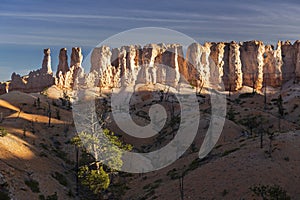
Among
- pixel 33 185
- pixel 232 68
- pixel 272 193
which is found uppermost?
pixel 232 68

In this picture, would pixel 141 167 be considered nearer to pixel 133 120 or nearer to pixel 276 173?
pixel 276 173

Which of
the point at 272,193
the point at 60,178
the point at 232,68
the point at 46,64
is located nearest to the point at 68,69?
the point at 46,64

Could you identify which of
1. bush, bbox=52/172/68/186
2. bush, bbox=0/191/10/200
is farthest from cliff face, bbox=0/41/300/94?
bush, bbox=0/191/10/200

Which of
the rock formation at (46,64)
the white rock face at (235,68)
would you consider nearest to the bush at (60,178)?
the white rock face at (235,68)

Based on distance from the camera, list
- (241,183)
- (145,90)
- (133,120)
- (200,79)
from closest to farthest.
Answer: (241,183), (133,120), (145,90), (200,79)

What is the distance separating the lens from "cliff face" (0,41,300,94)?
155 meters

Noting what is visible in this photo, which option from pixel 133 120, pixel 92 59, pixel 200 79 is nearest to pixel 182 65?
pixel 200 79

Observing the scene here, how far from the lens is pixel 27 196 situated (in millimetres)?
33594

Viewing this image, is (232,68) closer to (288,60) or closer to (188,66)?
(188,66)

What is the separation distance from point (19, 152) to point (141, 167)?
1734 centimetres

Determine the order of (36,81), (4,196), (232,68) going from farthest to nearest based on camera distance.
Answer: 1. (232,68)
2. (36,81)
3. (4,196)

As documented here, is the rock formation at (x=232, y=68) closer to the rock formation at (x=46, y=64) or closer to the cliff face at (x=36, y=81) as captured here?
the cliff face at (x=36, y=81)

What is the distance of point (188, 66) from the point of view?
163 metres

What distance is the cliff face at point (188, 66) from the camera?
15512cm
